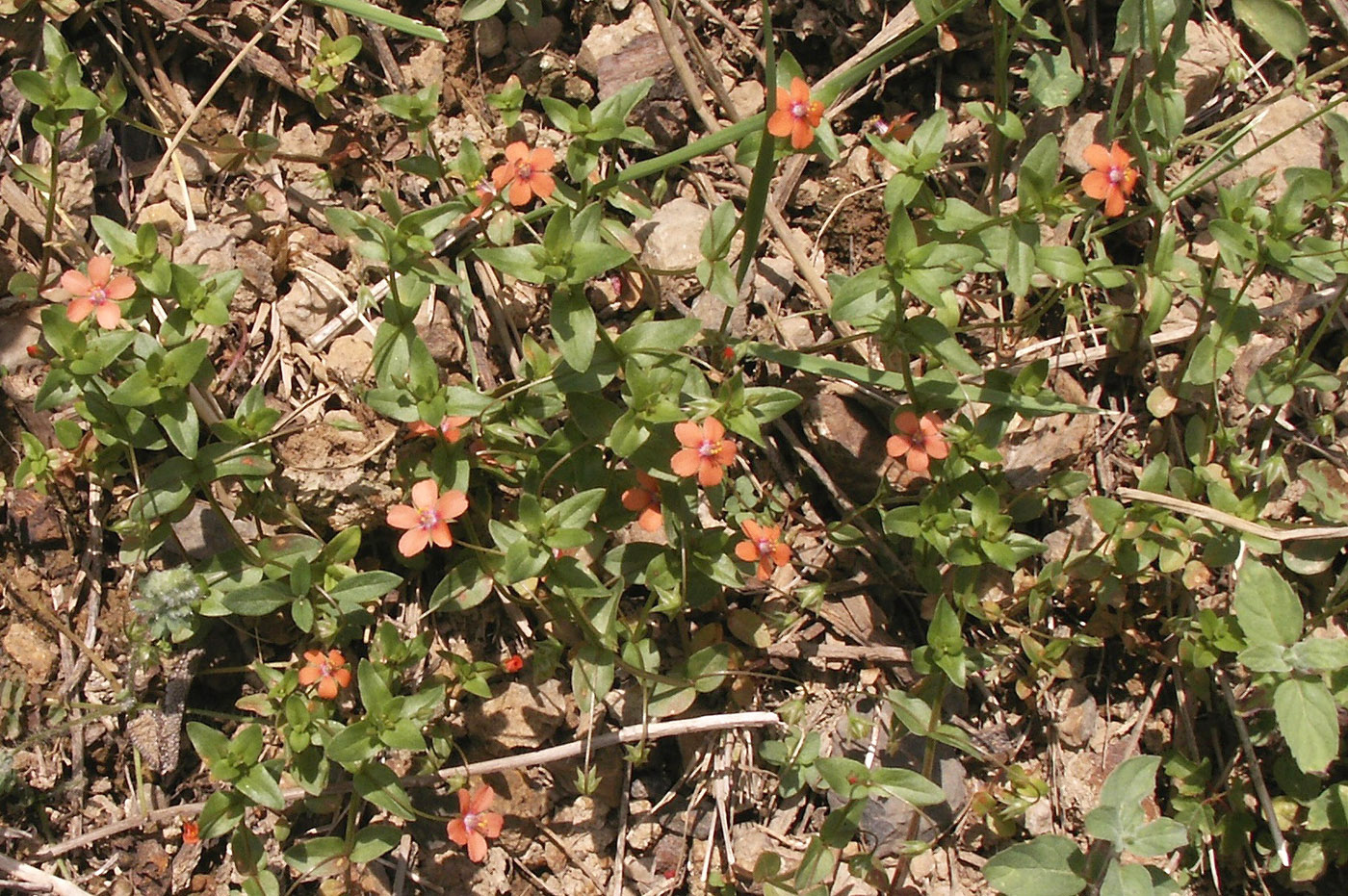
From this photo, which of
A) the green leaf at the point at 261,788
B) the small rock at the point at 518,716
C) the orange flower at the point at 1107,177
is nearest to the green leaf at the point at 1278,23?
the orange flower at the point at 1107,177

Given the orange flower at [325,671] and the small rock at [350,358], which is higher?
the small rock at [350,358]

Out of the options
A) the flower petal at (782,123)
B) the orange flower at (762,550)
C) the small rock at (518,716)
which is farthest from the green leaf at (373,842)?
the flower petal at (782,123)

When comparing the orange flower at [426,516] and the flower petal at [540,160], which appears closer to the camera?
the orange flower at [426,516]

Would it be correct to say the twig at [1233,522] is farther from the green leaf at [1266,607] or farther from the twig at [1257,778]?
the twig at [1257,778]

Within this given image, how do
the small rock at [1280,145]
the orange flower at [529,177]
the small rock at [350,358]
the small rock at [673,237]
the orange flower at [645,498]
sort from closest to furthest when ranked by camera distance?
the orange flower at [529,177], the orange flower at [645,498], the small rock at [350,358], the small rock at [673,237], the small rock at [1280,145]

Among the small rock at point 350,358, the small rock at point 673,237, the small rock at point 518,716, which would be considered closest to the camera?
the small rock at point 518,716

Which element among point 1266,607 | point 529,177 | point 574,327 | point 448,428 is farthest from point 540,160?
point 1266,607

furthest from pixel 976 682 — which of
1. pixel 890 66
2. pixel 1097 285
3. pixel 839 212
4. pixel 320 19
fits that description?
pixel 320 19

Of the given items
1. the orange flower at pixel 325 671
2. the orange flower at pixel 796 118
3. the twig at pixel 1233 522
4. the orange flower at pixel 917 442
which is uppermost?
the orange flower at pixel 796 118
